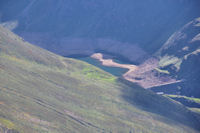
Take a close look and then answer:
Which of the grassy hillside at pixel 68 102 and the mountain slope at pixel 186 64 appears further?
the mountain slope at pixel 186 64

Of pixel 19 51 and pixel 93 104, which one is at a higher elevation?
pixel 19 51

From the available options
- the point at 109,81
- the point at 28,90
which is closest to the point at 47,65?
the point at 109,81

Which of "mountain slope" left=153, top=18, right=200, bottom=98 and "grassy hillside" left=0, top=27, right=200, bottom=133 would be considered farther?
"mountain slope" left=153, top=18, right=200, bottom=98

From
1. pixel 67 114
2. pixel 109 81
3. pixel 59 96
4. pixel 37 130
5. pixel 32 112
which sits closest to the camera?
pixel 37 130

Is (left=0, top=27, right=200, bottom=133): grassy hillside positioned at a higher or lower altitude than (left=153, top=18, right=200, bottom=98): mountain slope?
lower

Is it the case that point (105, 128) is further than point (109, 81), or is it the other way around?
point (109, 81)

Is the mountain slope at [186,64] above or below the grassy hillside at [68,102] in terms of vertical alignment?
above

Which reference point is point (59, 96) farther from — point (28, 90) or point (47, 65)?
point (47, 65)

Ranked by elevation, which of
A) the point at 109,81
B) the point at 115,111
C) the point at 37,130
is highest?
the point at 109,81
